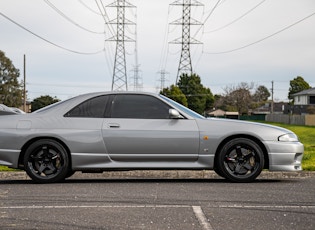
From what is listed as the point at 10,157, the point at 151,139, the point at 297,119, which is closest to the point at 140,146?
the point at 151,139

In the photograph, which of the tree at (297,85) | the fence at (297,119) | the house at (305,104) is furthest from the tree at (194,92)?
the tree at (297,85)

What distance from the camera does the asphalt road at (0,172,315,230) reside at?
5.41m

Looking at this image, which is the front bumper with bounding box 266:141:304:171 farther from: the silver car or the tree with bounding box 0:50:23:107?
the tree with bounding box 0:50:23:107

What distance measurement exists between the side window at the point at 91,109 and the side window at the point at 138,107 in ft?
0.56

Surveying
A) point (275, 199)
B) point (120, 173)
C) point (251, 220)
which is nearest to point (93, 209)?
point (251, 220)

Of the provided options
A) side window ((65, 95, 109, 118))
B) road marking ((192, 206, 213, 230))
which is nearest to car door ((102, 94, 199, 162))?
side window ((65, 95, 109, 118))

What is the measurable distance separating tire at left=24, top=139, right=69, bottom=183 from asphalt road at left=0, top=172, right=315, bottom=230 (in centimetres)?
19

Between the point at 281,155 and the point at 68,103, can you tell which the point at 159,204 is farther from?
the point at 68,103

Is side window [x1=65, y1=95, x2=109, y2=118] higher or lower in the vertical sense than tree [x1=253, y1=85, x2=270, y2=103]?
lower

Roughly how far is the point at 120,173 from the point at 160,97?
179 centimetres

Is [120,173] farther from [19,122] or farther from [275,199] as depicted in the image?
[275,199]

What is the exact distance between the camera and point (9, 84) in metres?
91.4

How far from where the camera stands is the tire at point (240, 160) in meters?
8.72

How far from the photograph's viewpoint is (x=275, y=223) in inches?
215
